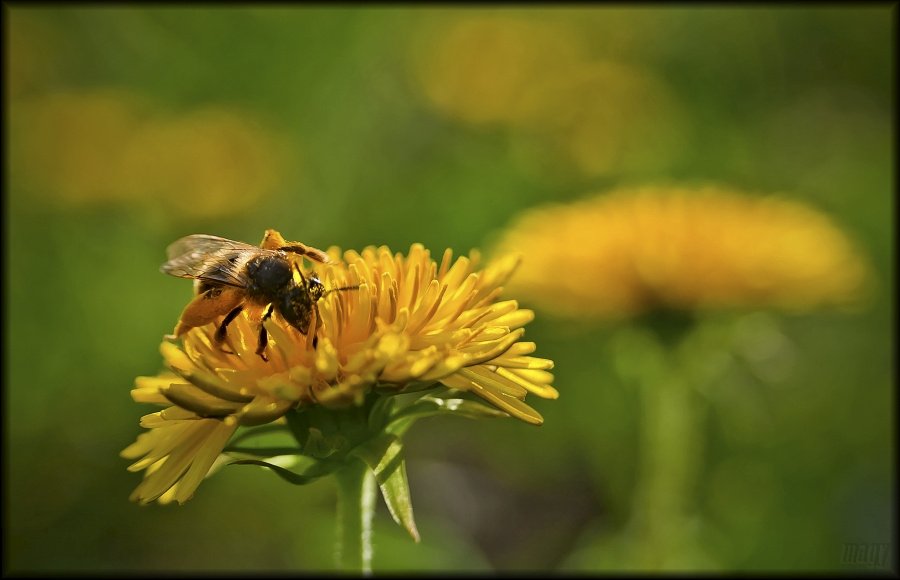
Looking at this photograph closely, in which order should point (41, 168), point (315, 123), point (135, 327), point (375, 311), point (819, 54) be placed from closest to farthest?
point (375, 311) → point (135, 327) → point (41, 168) → point (315, 123) → point (819, 54)

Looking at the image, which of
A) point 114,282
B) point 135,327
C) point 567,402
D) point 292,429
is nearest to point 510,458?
point 567,402

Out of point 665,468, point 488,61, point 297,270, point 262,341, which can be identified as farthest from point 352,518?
point 488,61

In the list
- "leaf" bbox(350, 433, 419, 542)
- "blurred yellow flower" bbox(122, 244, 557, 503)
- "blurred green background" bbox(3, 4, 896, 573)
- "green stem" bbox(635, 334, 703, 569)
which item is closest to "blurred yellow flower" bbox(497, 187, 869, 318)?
"blurred green background" bbox(3, 4, 896, 573)

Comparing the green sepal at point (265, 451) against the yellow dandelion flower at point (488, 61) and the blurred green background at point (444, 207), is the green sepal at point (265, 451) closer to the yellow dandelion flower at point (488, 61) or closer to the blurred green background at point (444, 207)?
the blurred green background at point (444, 207)

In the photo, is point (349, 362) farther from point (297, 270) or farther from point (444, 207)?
point (444, 207)

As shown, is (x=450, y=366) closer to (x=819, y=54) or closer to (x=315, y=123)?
(x=315, y=123)

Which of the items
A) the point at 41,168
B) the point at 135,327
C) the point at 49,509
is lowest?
the point at 49,509
